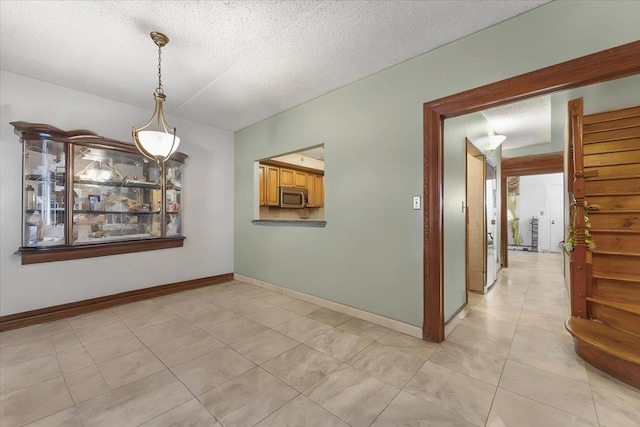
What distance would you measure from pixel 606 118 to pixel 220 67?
451 centimetres

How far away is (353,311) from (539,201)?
30.9 feet

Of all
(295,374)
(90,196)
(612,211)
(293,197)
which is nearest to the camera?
(295,374)

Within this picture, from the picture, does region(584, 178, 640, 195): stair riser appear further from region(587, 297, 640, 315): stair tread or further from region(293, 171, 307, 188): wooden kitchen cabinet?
region(293, 171, 307, 188): wooden kitchen cabinet

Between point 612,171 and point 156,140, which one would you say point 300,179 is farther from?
point 612,171

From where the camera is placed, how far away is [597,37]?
1663 mm

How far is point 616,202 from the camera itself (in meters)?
2.94

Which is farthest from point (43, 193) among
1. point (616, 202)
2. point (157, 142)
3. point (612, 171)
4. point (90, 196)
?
point (612, 171)

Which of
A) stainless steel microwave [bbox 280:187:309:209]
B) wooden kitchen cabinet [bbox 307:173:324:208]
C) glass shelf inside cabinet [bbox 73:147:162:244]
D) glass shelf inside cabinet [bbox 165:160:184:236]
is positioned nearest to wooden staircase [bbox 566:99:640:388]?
stainless steel microwave [bbox 280:187:309:209]

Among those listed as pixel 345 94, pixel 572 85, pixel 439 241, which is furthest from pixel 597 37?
pixel 345 94

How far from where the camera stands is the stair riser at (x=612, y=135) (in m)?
2.96

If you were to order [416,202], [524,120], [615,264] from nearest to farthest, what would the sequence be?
[416,202], [615,264], [524,120]

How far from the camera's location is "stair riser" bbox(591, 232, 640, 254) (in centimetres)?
264

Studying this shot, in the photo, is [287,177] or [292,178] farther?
[292,178]

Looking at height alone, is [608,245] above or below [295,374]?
above
